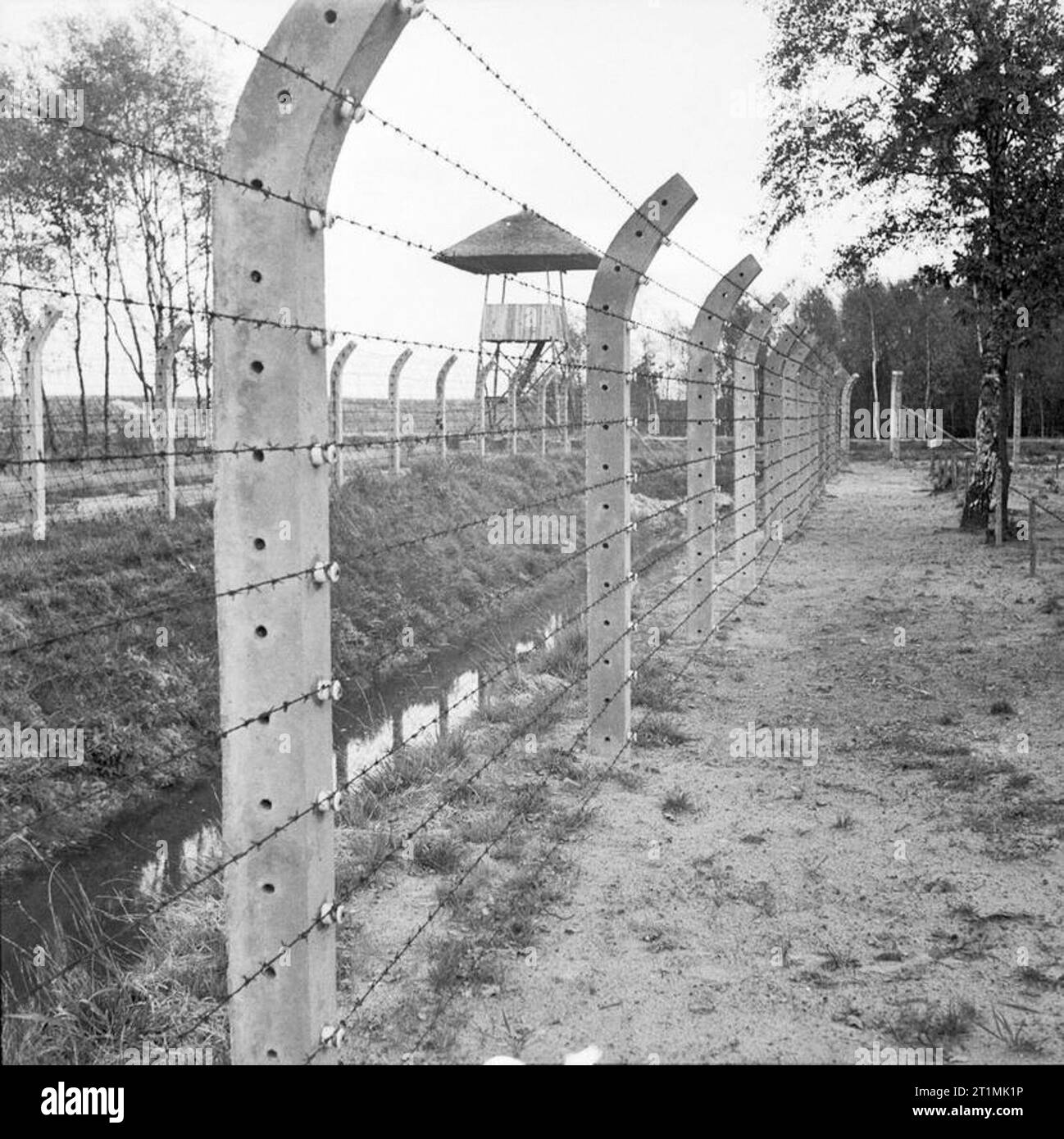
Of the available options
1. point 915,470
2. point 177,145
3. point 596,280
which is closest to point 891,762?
point 596,280

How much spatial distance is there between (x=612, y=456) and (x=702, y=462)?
12.3 feet

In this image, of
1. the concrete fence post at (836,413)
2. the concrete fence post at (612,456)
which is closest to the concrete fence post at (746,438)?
the concrete fence post at (612,456)

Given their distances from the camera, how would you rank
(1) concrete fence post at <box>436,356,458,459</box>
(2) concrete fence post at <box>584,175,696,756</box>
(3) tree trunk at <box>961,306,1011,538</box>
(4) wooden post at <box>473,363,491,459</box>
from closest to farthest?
1. (2) concrete fence post at <box>584,175,696,756</box>
2. (3) tree trunk at <box>961,306,1011,538</box>
3. (1) concrete fence post at <box>436,356,458,459</box>
4. (4) wooden post at <box>473,363,491,459</box>

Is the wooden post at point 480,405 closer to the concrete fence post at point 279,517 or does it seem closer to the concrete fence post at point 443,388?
the concrete fence post at point 443,388

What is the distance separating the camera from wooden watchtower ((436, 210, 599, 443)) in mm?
27344

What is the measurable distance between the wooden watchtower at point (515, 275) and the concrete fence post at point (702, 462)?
16422mm

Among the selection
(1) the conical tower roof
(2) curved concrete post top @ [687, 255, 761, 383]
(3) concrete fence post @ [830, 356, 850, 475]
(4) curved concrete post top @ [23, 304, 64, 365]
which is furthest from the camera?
(3) concrete fence post @ [830, 356, 850, 475]

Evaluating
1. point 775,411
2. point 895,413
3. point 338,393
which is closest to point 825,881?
point 775,411

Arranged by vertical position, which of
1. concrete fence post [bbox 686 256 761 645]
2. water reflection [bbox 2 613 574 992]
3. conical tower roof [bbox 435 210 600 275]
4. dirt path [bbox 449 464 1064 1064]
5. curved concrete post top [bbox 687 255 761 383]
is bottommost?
water reflection [bbox 2 613 574 992]

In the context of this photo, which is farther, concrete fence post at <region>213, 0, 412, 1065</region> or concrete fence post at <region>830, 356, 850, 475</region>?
concrete fence post at <region>830, 356, 850, 475</region>

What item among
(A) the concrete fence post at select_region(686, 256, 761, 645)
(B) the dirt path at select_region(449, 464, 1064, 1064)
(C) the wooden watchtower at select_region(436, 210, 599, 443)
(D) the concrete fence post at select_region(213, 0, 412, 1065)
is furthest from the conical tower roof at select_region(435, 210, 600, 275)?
(D) the concrete fence post at select_region(213, 0, 412, 1065)

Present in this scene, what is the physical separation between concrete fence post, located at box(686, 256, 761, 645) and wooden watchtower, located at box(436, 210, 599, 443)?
53.9 ft

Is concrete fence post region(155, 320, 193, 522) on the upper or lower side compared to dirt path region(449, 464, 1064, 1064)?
upper

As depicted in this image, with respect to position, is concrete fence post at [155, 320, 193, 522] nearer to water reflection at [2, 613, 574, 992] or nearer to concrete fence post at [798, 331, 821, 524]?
water reflection at [2, 613, 574, 992]
